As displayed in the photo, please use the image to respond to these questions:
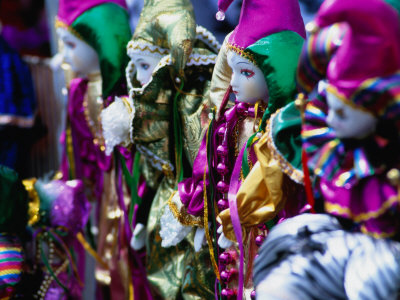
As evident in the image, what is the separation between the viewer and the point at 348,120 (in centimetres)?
107

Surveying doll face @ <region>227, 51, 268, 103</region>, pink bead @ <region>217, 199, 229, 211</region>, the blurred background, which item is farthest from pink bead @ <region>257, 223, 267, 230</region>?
the blurred background

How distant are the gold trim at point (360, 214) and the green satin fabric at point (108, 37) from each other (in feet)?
3.50

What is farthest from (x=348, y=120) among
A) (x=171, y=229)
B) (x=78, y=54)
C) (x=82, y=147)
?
(x=82, y=147)

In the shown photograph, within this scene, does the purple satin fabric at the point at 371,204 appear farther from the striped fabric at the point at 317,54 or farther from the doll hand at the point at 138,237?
the doll hand at the point at 138,237

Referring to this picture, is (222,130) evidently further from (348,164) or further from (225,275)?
(348,164)

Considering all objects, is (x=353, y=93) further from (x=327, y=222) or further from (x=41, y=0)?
(x=41, y=0)

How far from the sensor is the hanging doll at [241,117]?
138 centimetres

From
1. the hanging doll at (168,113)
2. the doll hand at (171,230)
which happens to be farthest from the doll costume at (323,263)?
the hanging doll at (168,113)

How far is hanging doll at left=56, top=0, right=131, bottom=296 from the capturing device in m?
2.03

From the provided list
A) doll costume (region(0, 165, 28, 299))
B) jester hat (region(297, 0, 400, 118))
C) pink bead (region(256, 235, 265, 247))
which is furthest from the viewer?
doll costume (region(0, 165, 28, 299))

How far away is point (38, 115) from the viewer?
295cm

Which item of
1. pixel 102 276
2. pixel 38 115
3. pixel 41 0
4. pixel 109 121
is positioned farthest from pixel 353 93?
pixel 41 0

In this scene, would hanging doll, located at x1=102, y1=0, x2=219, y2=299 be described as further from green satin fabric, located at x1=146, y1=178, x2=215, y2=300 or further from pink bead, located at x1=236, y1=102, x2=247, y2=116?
pink bead, located at x1=236, y1=102, x2=247, y2=116

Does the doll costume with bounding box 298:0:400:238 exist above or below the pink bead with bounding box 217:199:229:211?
above
